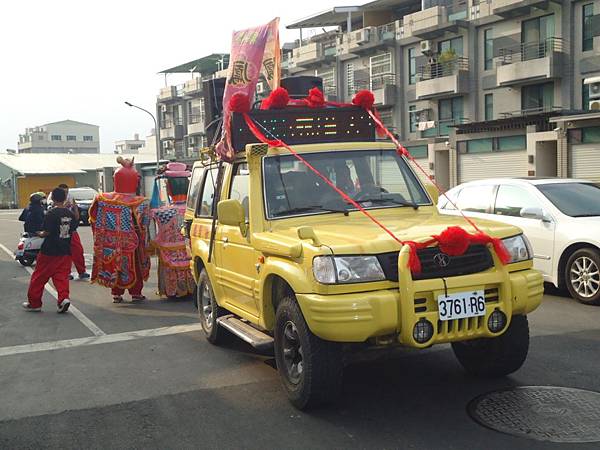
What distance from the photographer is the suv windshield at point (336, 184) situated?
5590 mm

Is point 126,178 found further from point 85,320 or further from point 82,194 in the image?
point 82,194

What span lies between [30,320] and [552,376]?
6.41 metres

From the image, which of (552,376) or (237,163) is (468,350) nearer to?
(552,376)

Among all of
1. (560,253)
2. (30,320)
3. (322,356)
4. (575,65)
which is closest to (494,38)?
(575,65)

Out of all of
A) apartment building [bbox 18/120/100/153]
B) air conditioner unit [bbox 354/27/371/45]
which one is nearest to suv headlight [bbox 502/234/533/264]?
air conditioner unit [bbox 354/27/371/45]

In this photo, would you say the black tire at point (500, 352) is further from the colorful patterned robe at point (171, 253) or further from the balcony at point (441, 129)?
the balcony at point (441, 129)

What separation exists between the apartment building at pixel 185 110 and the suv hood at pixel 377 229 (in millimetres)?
57360

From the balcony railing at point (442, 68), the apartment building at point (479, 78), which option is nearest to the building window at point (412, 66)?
the apartment building at point (479, 78)

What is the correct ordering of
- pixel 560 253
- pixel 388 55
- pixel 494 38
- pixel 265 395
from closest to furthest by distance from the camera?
1. pixel 265 395
2. pixel 560 253
3. pixel 494 38
4. pixel 388 55

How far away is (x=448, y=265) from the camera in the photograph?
4.58 meters

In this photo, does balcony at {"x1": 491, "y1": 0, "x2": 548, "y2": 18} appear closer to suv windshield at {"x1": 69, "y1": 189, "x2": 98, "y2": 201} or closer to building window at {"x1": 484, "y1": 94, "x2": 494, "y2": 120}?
building window at {"x1": 484, "y1": 94, "x2": 494, "y2": 120}

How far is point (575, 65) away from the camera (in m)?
31.8

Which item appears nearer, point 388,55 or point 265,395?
point 265,395

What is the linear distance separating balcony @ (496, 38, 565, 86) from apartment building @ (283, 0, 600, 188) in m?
0.05
